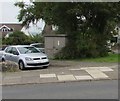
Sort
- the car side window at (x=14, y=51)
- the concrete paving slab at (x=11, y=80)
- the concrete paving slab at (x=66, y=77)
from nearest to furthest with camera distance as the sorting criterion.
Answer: the concrete paving slab at (x=11, y=80) < the concrete paving slab at (x=66, y=77) < the car side window at (x=14, y=51)

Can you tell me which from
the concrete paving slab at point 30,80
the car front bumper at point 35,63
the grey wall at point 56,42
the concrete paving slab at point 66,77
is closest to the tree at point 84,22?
the grey wall at point 56,42

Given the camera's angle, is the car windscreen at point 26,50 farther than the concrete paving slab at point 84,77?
Yes

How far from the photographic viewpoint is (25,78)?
14.5 metres

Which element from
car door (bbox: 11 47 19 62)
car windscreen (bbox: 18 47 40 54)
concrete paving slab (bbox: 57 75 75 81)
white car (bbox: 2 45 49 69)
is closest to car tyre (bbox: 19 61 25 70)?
white car (bbox: 2 45 49 69)

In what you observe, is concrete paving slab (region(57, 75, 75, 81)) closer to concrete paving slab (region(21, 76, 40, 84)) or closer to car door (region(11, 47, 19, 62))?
concrete paving slab (region(21, 76, 40, 84))

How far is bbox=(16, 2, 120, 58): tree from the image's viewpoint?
22953 millimetres

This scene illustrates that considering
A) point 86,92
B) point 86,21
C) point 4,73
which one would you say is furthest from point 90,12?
point 86,92

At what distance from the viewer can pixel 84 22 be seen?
80.6 ft

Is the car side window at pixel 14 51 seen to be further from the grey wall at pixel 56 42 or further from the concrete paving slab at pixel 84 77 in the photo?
the concrete paving slab at pixel 84 77

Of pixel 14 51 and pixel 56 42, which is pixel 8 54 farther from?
pixel 56 42

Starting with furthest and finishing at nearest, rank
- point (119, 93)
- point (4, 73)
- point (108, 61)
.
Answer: point (108, 61), point (4, 73), point (119, 93)

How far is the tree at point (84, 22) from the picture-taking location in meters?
23.0

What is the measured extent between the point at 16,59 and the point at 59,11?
5.81 metres

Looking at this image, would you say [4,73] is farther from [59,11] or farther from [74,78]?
[59,11]
